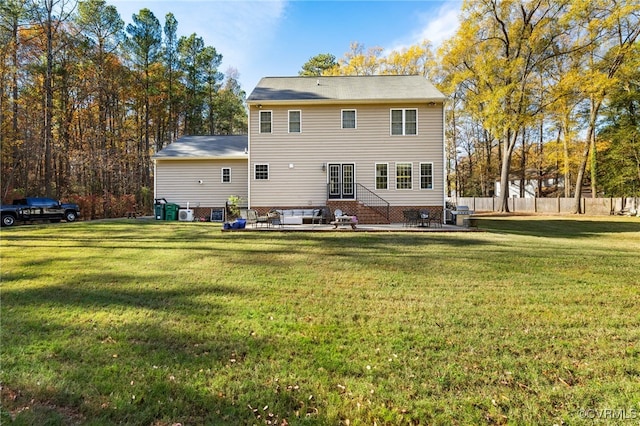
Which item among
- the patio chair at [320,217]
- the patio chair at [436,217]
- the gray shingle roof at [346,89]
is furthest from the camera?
the gray shingle roof at [346,89]

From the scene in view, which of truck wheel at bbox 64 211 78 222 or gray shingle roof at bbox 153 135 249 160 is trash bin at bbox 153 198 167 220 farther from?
truck wheel at bbox 64 211 78 222

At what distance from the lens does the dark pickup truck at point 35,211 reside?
14711 mm

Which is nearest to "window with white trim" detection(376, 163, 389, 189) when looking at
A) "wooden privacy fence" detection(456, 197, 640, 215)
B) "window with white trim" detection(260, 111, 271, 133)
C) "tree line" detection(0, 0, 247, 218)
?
"window with white trim" detection(260, 111, 271, 133)

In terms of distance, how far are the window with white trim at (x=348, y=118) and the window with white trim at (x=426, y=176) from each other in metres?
3.97


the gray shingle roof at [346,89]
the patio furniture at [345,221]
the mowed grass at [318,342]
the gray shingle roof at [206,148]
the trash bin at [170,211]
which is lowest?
the mowed grass at [318,342]

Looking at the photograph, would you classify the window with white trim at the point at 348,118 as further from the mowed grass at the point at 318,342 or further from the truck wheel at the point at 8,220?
the truck wheel at the point at 8,220

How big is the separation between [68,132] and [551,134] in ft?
141

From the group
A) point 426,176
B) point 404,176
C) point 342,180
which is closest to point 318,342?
point 342,180

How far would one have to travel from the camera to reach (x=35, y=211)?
15.3 m

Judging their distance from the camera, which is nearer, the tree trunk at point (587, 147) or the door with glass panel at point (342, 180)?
the door with glass panel at point (342, 180)

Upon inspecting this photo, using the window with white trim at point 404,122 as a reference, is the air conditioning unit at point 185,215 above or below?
below

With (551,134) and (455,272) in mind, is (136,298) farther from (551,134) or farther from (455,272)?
(551,134)

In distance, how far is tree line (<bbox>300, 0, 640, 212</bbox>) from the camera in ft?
69.0

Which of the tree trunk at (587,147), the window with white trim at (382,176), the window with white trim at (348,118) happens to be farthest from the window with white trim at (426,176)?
the tree trunk at (587,147)
